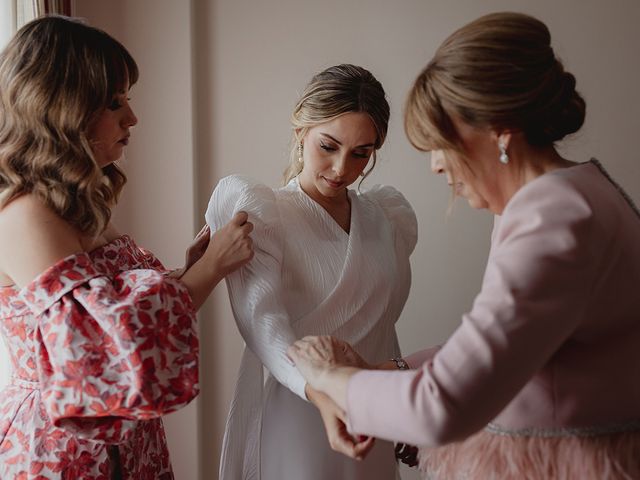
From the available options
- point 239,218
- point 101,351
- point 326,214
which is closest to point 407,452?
point 326,214

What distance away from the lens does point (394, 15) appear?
2.37 meters

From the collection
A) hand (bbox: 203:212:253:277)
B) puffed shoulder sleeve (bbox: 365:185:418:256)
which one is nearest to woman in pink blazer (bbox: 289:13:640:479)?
hand (bbox: 203:212:253:277)

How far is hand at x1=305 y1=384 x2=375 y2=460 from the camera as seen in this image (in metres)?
1.31

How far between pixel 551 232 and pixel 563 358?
0.22 m

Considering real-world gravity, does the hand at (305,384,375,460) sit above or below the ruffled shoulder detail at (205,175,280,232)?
below

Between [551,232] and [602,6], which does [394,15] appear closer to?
[602,6]

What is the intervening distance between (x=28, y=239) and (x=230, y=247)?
0.41m

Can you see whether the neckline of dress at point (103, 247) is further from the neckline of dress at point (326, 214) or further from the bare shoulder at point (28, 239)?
the neckline of dress at point (326, 214)

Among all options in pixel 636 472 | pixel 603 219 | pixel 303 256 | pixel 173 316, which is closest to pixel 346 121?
pixel 303 256

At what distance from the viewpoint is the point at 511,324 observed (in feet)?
3.01

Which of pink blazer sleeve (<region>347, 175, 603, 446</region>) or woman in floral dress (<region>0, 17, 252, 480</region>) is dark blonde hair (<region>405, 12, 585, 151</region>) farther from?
woman in floral dress (<region>0, 17, 252, 480</region>)

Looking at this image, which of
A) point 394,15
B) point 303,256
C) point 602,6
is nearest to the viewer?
point 303,256

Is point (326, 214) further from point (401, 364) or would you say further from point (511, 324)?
point (511, 324)

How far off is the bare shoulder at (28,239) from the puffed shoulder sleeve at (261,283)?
0.41 m
